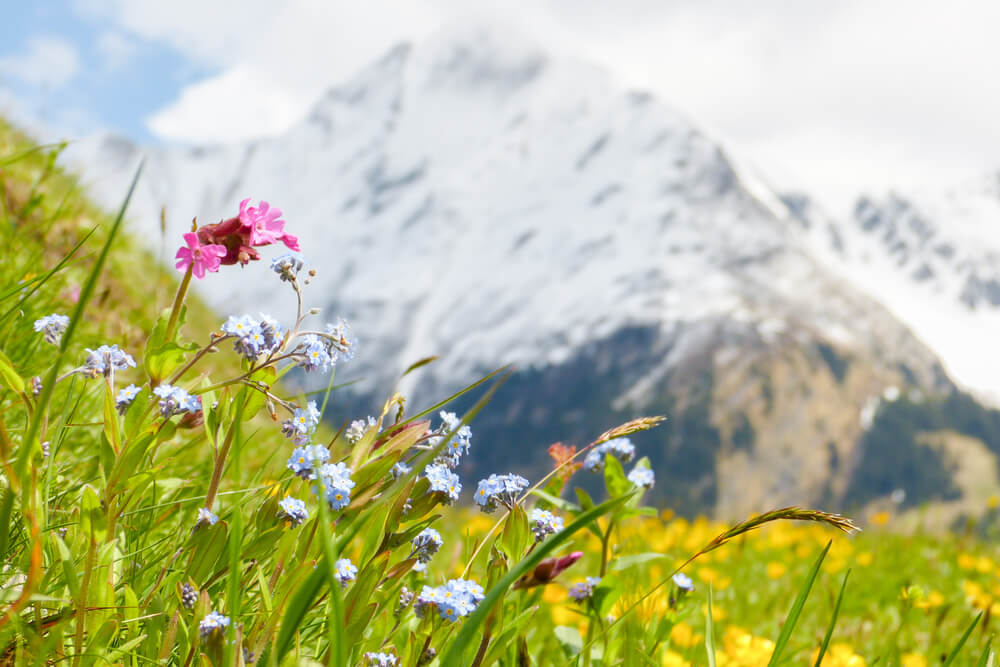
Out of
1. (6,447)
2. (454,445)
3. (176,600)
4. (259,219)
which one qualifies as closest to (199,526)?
(176,600)

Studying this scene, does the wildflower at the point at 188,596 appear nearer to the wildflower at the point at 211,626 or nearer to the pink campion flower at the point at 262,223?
the wildflower at the point at 211,626

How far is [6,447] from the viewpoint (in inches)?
57.7

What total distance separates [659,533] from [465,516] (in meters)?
2.31

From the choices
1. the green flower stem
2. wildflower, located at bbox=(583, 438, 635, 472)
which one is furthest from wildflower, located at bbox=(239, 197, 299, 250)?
wildflower, located at bbox=(583, 438, 635, 472)

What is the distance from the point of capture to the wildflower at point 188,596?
1.57 metres

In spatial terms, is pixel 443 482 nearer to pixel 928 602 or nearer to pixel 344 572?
pixel 344 572

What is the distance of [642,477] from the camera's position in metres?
2.28

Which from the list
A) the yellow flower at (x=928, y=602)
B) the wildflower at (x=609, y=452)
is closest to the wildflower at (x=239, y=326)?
the wildflower at (x=609, y=452)

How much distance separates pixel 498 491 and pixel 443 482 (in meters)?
0.13

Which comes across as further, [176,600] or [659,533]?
[659,533]

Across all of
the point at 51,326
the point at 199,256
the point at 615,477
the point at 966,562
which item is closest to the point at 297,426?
the point at 199,256

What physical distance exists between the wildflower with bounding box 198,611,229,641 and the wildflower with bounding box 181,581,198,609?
0.15m

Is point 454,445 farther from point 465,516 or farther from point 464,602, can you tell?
point 465,516

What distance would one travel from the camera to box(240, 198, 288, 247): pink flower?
5.79ft
